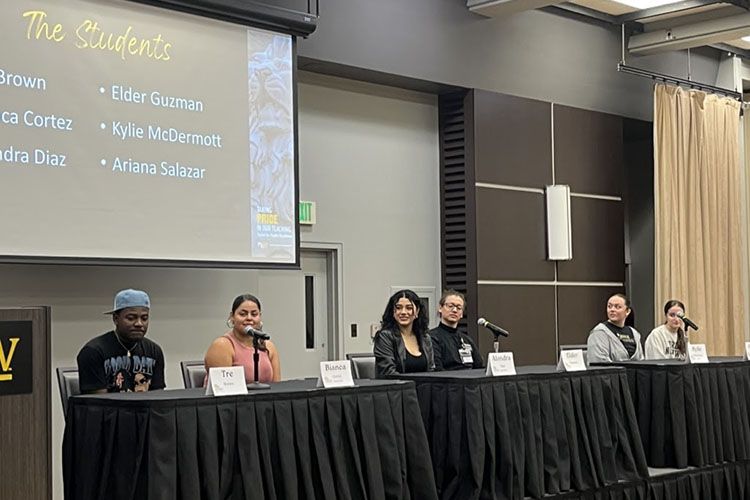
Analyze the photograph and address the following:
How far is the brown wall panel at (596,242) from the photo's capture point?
8.32 meters

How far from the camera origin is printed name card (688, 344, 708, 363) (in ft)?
17.0

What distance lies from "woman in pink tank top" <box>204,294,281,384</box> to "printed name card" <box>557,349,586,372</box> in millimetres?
1282

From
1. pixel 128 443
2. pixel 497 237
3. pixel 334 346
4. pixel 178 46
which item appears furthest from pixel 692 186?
pixel 128 443

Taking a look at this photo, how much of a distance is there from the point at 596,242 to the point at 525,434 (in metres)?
4.62

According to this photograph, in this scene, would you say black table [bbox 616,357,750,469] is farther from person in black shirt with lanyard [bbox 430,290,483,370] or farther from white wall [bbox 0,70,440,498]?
white wall [bbox 0,70,440,498]

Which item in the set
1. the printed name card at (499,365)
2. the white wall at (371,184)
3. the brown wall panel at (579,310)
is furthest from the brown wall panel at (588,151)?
the printed name card at (499,365)

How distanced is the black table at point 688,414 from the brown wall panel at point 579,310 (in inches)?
116

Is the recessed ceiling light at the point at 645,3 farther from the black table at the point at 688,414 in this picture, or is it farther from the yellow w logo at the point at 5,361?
the yellow w logo at the point at 5,361

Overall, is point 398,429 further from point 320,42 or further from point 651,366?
point 320,42

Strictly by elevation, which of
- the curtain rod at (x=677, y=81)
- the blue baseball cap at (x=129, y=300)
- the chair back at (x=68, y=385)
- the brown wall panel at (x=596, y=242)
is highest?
the curtain rod at (x=677, y=81)

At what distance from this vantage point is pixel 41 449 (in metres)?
2.12

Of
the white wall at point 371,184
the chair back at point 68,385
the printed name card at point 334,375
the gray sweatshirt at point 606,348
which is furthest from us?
the white wall at point 371,184

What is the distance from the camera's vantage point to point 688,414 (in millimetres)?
4945

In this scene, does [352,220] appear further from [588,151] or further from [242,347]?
[242,347]
